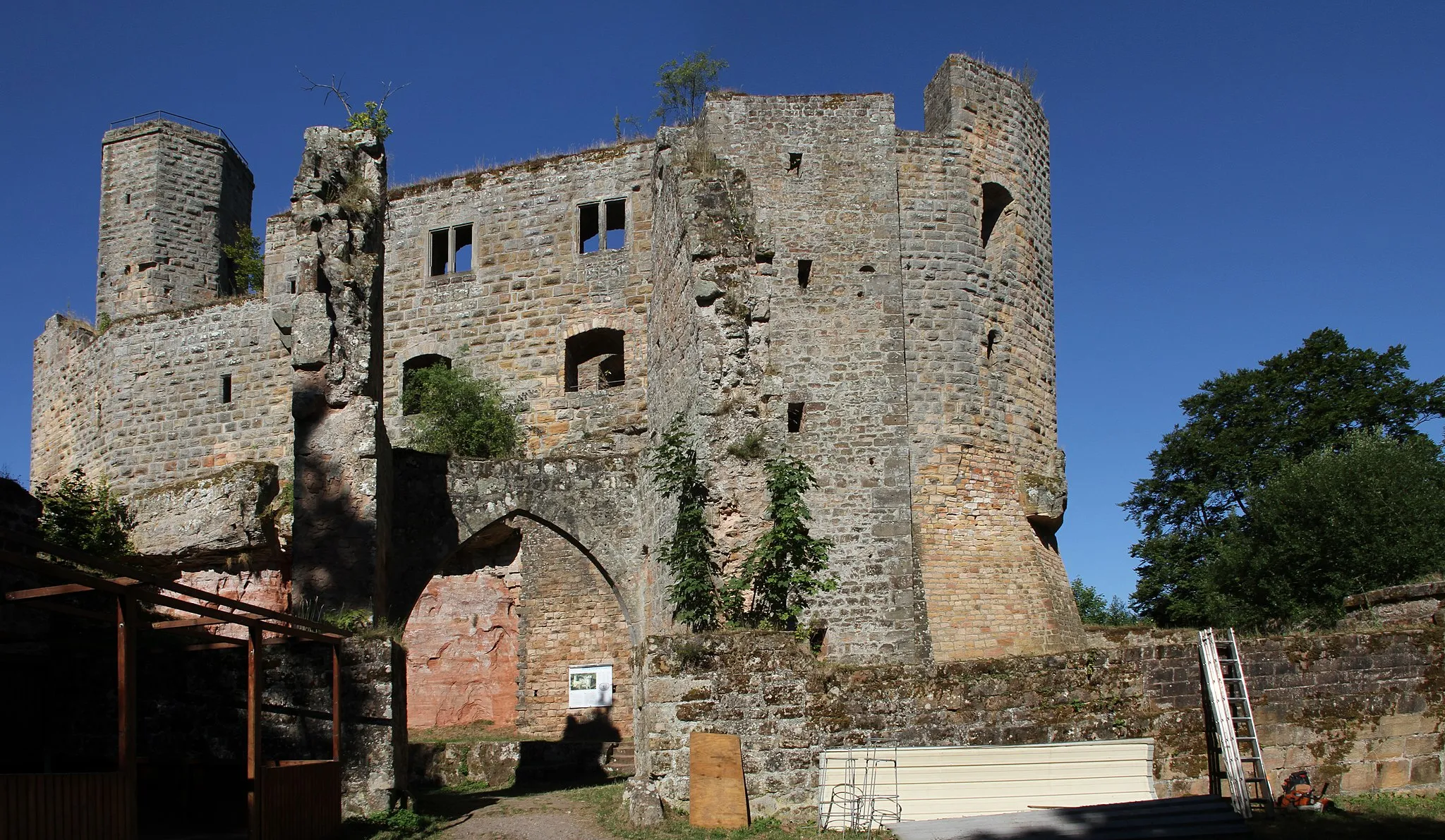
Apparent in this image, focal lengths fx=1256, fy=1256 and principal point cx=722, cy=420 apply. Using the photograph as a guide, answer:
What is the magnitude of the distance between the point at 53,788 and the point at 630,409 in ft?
48.8

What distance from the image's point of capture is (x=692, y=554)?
1144 cm

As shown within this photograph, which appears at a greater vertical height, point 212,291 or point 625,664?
point 212,291

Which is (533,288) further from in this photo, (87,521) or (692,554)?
(692,554)

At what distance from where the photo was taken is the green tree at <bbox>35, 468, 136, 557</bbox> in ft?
59.2

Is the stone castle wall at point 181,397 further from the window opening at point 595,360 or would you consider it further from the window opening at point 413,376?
the window opening at point 595,360

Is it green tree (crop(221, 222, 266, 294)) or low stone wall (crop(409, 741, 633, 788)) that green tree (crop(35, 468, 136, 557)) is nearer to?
low stone wall (crop(409, 741, 633, 788))

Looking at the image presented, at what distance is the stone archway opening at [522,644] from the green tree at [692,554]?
894cm

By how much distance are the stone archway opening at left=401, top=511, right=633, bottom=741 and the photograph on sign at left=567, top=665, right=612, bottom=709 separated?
0.06 feet

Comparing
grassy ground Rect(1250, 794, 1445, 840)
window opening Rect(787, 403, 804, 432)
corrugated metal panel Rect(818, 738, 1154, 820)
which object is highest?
window opening Rect(787, 403, 804, 432)

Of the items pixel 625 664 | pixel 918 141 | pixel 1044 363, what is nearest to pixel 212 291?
pixel 625 664

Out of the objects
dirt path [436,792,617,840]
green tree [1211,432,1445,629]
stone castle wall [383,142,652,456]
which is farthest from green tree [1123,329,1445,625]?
dirt path [436,792,617,840]

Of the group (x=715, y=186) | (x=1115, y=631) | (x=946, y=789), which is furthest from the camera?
(x=1115, y=631)

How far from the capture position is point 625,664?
2103 centimetres

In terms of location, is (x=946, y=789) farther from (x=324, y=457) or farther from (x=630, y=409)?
(x=630, y=409)
